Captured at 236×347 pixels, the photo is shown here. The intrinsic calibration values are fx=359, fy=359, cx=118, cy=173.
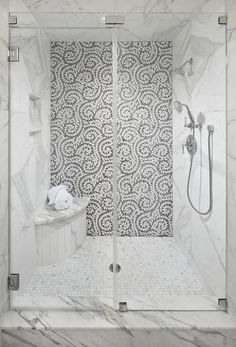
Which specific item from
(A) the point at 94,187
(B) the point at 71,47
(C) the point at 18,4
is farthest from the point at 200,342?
(C) the point at 18,4

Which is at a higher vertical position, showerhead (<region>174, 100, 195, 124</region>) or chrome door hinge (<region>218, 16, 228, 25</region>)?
chrome door hinge (<region>218, 16, 228, 25</region>)

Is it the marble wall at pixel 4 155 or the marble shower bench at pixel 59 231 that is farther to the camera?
the marble shower bench at pixel 59 231

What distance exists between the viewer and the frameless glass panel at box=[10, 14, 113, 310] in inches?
90.8

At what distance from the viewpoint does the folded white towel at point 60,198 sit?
2.34 metres

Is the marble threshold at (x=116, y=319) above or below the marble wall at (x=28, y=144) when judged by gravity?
below

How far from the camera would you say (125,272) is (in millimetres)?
2344

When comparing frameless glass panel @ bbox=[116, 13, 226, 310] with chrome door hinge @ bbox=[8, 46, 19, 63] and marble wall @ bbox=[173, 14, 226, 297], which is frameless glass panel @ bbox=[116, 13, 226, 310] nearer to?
marble wall @ bbox=[173, 14, 226, 297]

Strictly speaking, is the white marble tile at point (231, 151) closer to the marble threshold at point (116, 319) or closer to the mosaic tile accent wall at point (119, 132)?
the marble threshold at point (116, 319)

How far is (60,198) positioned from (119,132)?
0.58 metres

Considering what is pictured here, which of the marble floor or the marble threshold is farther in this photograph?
the marble floor

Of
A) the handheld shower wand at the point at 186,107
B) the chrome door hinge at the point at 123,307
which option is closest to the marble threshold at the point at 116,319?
the chrome door hinge at the point at 123,307

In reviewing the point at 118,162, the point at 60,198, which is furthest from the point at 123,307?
the point at 118,162

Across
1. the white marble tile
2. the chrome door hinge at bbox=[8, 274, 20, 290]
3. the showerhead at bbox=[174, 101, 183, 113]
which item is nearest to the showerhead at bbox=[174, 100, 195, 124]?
the showerhead at bbox=[174, 101, 183, 113]

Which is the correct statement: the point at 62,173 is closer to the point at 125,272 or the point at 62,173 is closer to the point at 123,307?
the point at 125,272
